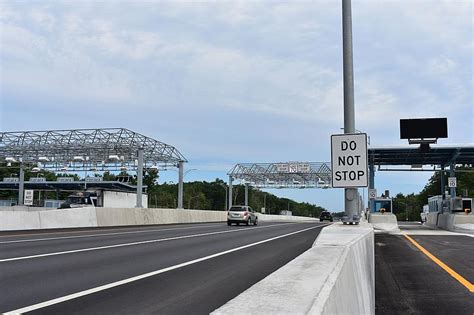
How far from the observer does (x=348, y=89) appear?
12914 millimetres

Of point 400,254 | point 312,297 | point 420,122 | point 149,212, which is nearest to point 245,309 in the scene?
point 312,297

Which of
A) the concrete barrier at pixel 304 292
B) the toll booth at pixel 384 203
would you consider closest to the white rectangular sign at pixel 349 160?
the concrete barrier at pixel 304 292

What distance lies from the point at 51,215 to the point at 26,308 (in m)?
20.7

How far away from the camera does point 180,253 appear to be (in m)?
13.8

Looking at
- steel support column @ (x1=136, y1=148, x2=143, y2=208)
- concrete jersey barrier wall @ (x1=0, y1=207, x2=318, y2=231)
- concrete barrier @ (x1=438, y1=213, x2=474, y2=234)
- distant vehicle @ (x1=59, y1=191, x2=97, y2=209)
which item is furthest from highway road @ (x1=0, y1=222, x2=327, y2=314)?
distant vehicle @ (x1=59, y1=191, x2=97, y2=209)

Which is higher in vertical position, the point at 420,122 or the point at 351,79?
the point at 420,122

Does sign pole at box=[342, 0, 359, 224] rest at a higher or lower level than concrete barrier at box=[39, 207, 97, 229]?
higher

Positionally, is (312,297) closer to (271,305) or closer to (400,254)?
(271,305)

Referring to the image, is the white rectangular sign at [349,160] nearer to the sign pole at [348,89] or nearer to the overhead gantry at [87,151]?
the sign pole at [348,89]

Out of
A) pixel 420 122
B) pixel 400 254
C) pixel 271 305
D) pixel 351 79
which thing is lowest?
pixel 400 254

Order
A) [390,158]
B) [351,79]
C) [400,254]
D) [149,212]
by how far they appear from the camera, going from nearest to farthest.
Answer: [351,79] → [400,254] → [149,212] → [390,158]

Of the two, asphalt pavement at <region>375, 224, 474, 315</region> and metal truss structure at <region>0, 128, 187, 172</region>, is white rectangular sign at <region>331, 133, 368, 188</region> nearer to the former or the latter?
asphalt pavement at <region>375, 224, 474, 315</region>

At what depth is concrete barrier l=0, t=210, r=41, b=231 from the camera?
22.8 m

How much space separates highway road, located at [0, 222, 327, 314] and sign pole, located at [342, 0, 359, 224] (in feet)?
7.48
